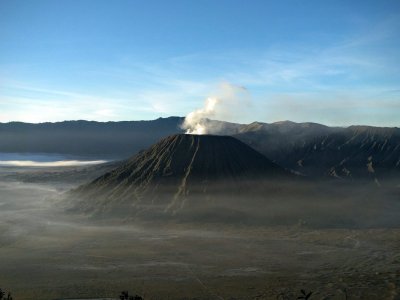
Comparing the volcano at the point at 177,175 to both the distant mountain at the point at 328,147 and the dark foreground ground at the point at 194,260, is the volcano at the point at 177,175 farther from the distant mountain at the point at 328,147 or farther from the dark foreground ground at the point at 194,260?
the distant mountain at the point at 328,147

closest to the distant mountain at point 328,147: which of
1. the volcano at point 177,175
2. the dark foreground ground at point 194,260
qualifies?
the volcano at point 177,175

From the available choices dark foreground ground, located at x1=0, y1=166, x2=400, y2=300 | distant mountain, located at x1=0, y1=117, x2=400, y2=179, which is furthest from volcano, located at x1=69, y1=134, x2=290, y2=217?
distant mountain, located at x1=0, y1=117, x2=400, y2=179

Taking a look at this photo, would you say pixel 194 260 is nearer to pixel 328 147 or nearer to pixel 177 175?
pixel 177 175

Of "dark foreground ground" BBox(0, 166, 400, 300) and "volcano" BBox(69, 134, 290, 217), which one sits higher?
"volcano" BBox(69, 134, 290, 217)

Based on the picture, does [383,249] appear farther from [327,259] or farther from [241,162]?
[241,162]

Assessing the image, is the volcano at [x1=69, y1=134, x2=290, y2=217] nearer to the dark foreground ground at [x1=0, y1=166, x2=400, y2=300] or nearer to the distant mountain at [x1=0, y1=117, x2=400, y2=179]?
the dark foreground ground at [x1=0, y1=166, x2=400, y2=300]
